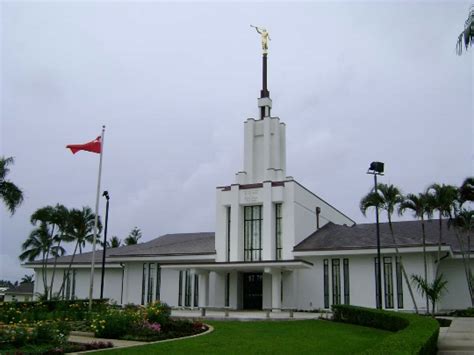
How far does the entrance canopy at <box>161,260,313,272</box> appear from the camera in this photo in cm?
2922

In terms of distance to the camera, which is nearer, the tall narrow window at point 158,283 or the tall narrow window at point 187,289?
the tall narrow window at point 187,289

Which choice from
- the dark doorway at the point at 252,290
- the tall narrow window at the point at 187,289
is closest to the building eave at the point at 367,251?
the dark doorway at the point at 252,290

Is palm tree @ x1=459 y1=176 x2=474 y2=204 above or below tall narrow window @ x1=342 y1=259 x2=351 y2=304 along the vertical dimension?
above

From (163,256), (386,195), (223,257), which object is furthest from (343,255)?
(163,256)

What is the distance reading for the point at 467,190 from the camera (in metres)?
28.0

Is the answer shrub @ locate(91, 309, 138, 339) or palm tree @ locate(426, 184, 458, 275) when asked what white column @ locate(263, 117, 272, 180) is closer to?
palm tree @ locate(426, 184, 458, 275)

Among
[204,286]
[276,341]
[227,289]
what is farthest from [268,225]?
[276,341]

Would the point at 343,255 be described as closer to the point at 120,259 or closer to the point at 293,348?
the point at 120,259

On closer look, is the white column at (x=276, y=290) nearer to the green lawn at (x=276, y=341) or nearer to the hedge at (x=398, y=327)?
the hedge at (x=398, y=327)

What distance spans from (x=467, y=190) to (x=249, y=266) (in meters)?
12.5

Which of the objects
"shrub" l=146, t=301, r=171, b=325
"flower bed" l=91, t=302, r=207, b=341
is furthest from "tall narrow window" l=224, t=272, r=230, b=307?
"shrub" l=146, t=301, r=171, b=325

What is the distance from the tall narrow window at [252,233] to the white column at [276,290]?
2661 millimetres

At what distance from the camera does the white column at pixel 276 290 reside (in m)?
29.9

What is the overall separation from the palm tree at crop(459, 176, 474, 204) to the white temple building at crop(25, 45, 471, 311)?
Result: 2741 mm
